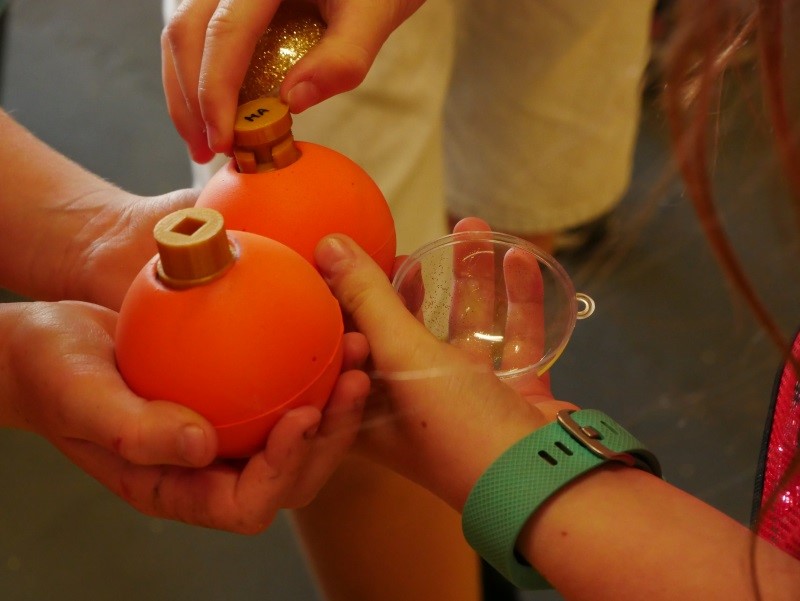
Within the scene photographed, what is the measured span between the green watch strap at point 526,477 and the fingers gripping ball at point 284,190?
23cm

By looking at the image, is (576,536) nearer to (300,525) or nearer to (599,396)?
(300,525)

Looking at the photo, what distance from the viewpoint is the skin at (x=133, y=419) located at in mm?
610

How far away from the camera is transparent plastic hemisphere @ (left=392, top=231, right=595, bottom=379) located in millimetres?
816

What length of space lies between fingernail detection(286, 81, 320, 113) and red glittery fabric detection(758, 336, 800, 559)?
0.48 m

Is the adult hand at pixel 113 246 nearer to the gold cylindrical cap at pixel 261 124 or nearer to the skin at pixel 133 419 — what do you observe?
the skin at pixel 133 419

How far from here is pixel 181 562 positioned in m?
1.25

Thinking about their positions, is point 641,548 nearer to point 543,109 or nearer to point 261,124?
point 261,124

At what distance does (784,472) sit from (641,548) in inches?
5.7

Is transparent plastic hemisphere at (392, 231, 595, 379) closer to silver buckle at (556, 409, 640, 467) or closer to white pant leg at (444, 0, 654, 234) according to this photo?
silver buckle at (556, 409, 640, 467)

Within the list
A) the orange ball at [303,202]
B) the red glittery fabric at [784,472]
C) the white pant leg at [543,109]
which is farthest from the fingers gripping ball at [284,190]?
the white pant leg at [543,109]

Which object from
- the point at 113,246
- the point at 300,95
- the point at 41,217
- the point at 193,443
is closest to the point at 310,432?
the point at 193,443

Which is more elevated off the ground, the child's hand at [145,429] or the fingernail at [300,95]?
the fingernail at [300,95]

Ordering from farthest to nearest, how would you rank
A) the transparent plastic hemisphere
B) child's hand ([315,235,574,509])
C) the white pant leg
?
the white pant leg → the transparent plastic hemisphere → child's hand ([315,235,574,509])

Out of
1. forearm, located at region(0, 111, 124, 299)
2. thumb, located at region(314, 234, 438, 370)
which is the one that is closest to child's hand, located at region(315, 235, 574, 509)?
thumb, located at region(314, 234, 438, 370)
